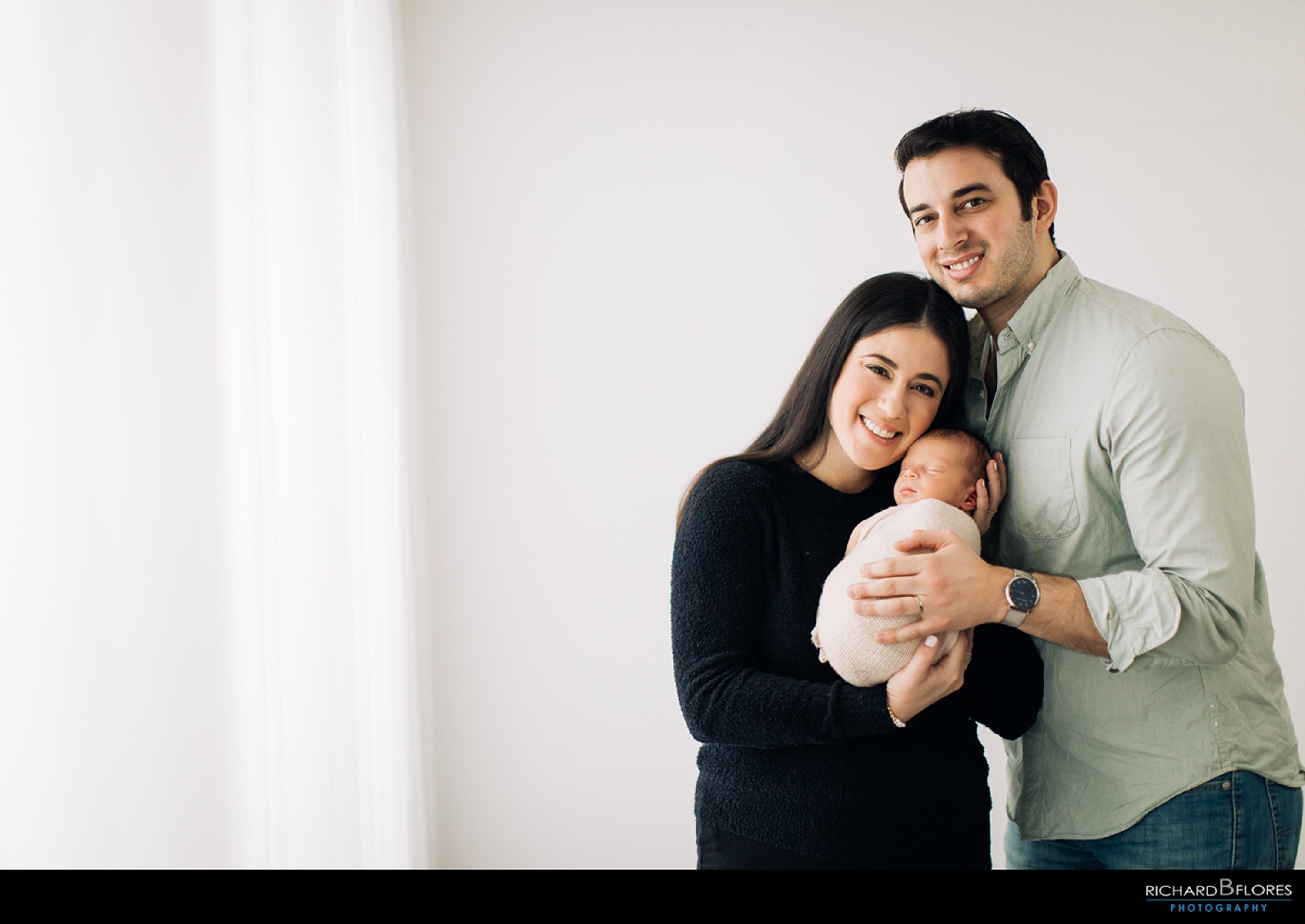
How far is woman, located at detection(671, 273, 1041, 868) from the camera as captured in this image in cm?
108

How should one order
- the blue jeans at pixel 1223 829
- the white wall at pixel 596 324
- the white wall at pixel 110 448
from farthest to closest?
1. the white wall at pixel 596 324
2. the blue jeans at pixel 1223 829
3. the white wall at pixel 110 448

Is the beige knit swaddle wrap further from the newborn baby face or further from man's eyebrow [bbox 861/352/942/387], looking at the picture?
man's eyebrow [bbox 861/352/942/387]

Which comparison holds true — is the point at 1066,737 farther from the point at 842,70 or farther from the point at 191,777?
the point at 842,70

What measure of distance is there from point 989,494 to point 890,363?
25 cm

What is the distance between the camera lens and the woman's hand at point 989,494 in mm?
1217

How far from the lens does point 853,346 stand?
126 cm

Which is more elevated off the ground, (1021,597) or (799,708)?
(1021,597)

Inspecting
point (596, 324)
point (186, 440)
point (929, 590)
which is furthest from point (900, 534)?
→ point (596, 324)

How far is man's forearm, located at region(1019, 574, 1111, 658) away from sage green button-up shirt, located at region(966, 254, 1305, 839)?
0.02 meters

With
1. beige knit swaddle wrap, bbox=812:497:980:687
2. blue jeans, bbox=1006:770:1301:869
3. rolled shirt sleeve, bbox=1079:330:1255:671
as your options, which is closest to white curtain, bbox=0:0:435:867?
beige knit swaddle wrap, bbox=812:497:980:687

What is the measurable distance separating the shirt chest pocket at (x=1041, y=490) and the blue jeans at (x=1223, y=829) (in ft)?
1.36

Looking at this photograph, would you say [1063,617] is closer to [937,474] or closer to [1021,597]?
[1021,597]

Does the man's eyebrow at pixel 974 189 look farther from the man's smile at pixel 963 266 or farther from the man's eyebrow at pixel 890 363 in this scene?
the man's eyebrow at pixel 890 363

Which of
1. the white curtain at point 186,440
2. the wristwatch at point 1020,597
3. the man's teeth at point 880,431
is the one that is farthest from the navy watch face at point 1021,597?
the white curtain at point 186,440
